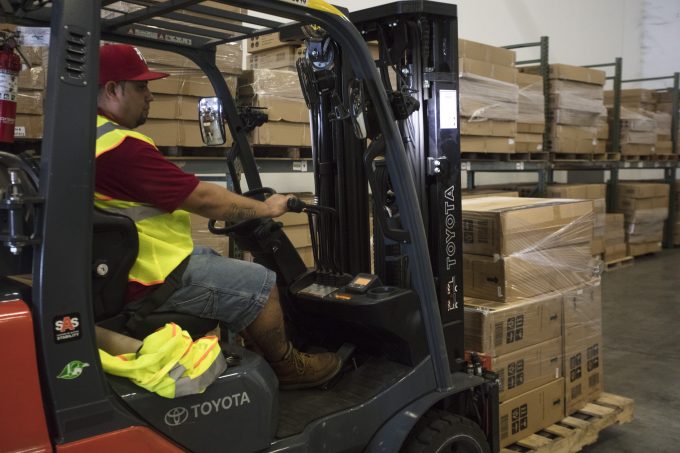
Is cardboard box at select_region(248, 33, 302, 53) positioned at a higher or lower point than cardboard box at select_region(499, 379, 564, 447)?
higher

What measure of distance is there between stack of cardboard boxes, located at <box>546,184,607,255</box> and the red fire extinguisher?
7.84m

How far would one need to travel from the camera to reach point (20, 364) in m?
1.70

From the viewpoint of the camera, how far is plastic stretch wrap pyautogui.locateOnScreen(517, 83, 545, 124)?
7809 mm

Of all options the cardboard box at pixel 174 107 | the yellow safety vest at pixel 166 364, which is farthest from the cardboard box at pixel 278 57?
the yellow safety vest at pixel 166 364

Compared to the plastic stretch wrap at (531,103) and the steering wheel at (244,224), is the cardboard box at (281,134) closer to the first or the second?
the steering wheel at (244,224)

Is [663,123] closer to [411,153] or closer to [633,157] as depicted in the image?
[633,157]

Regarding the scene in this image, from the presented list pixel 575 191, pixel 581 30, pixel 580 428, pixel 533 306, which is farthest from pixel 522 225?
pixel 581 30

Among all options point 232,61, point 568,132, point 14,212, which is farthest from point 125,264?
point 568,132

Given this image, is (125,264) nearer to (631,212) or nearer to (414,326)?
(414,326)

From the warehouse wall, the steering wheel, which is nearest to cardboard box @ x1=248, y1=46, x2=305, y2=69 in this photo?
the warehouse wall

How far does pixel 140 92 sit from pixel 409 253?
117 centimetres

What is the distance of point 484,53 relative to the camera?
6855 millimetres

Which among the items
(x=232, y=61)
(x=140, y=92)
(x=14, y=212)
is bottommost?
(x=14, y=212)

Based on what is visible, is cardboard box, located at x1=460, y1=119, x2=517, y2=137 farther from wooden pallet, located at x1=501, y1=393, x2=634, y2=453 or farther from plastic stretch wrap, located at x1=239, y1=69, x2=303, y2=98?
wooden pallet, located at x1=501, y1=393, x2=634, y2=453
